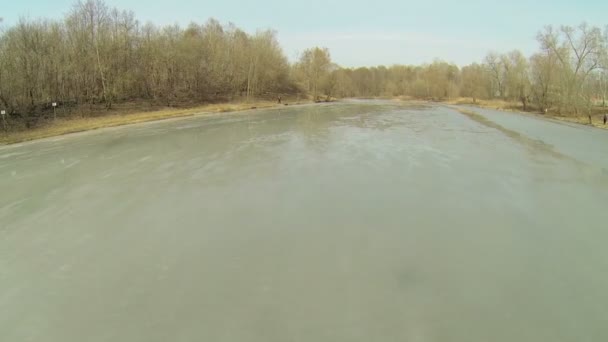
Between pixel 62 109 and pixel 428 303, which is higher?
pixel 62 109

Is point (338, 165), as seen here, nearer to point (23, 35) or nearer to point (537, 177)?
point (537, 177)

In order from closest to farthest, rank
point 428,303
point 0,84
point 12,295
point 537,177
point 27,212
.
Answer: point 428,303 → point 12,295 → point 27,212 → point 537,177 → point 0,84

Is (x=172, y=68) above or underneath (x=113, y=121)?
above

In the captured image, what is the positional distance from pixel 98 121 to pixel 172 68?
50.5ft

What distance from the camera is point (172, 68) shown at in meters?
38.6

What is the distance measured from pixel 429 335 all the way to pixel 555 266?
2511 mm

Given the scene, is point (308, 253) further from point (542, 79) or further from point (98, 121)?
point (542, 79)

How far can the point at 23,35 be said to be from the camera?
23078mm

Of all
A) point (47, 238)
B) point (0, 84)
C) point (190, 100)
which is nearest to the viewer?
point (47, 238)

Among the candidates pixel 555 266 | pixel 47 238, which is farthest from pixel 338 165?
pixel 47 238

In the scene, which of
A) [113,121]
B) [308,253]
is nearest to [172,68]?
[113,121]

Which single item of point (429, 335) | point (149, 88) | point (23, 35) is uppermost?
point (23, 35)

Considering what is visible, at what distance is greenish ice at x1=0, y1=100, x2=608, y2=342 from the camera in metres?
3.47

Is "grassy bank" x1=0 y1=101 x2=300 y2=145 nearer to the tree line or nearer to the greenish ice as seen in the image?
the greenish ice
